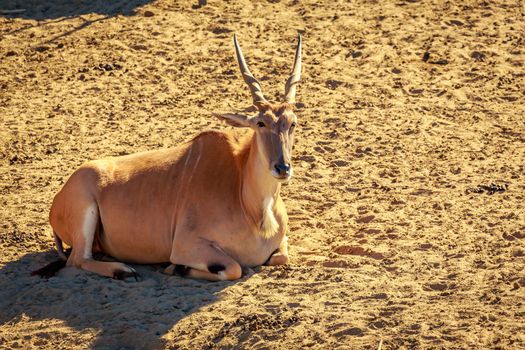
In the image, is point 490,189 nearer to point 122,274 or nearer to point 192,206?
point 192,206

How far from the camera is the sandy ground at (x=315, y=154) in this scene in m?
7.71

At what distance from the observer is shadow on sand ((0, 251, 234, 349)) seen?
25.5ft

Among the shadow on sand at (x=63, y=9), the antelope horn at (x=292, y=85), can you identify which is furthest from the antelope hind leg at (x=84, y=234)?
the shadow on sand at (x=63, y=9)

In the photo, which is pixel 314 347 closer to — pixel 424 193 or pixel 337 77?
pixel 424 193

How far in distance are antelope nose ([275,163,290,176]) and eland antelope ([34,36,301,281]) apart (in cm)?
14

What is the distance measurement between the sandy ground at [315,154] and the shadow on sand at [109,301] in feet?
0.06

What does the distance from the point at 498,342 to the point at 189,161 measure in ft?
9.85

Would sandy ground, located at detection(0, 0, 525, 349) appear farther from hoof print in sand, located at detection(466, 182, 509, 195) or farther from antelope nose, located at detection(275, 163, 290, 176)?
antelope nose, located at detection(275, 163, 290, 176)

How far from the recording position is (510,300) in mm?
7586

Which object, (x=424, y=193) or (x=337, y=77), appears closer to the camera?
(x=424, y=193)

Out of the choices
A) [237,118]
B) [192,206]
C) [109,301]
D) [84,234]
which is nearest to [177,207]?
[192,206]

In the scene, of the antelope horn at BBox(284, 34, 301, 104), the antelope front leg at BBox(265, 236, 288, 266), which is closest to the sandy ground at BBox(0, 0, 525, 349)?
the antelope front leg at BBox(265, 236, 288, 266)

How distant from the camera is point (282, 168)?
8.08m

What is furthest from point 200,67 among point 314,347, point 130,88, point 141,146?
point 314,347
